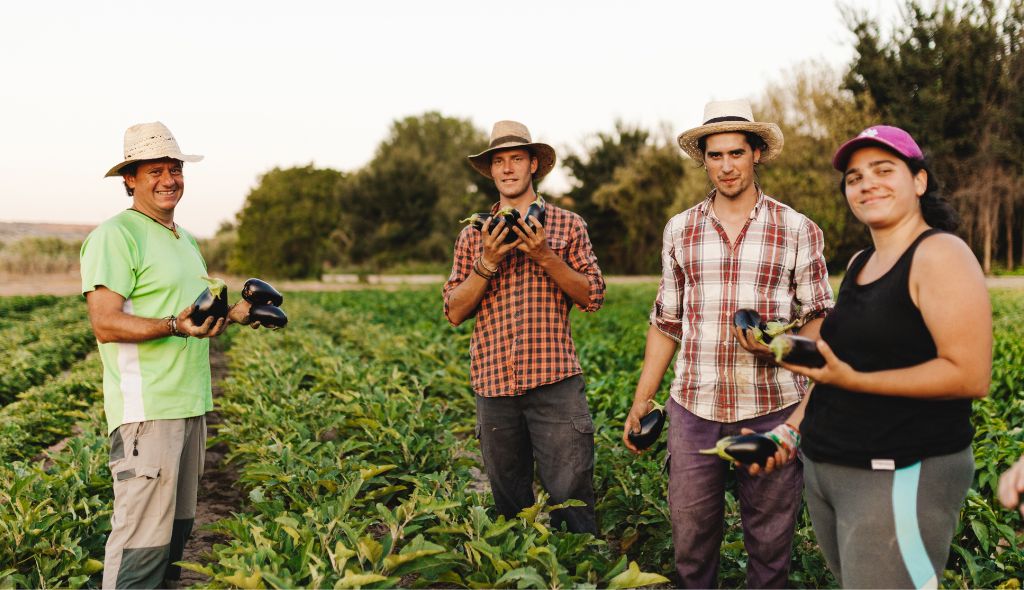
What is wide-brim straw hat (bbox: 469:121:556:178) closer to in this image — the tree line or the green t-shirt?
the green t-shirt

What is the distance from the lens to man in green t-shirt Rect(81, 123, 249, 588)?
283cm

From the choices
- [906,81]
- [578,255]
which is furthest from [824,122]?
[578,255]

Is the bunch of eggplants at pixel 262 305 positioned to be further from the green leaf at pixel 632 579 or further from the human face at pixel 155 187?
the green leaf at pixel 632 579

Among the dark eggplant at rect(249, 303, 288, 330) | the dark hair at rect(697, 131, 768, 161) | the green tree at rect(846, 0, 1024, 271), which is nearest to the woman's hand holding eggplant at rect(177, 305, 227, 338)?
the dark eggplant at rect(249, 303, 288, 330)

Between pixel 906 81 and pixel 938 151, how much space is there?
2.63 m

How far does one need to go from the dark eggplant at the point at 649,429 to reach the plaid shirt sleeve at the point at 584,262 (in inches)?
22.8

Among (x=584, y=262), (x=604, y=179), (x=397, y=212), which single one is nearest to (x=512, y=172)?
(x=584, y=262)

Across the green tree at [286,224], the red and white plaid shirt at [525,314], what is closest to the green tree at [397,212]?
the green tree at [286,224]

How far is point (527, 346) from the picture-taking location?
10.6 feet

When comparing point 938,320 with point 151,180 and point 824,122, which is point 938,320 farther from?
point 824,122

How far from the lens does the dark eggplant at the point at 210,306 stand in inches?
109

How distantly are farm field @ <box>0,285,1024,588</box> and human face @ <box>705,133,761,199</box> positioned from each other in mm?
1429

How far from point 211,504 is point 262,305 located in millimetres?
2280

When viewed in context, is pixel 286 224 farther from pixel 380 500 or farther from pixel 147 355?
pixel 147 355
